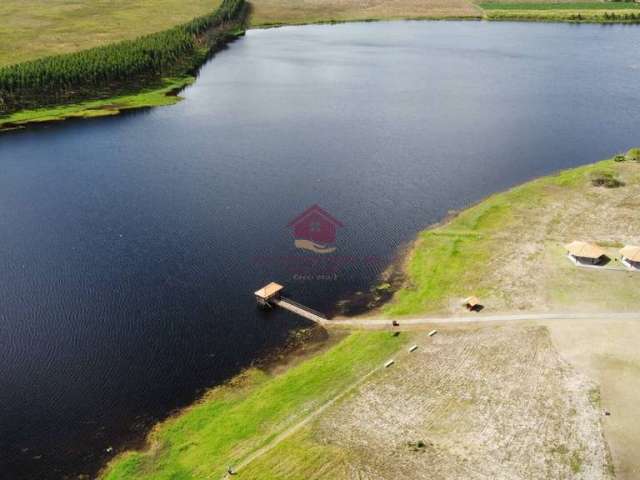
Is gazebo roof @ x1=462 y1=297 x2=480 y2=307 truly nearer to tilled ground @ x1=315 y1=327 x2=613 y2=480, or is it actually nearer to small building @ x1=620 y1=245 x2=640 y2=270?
tilled ground @ x1=315 y1=327 x2=613 y2=480

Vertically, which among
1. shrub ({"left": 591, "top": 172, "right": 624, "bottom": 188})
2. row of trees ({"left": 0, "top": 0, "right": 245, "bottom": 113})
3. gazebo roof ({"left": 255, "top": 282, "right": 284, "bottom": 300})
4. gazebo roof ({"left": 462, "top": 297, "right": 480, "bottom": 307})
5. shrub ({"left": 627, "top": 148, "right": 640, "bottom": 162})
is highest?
row of trees ({"left": 0, "top": 0, "right": 245, "bottom": 113})

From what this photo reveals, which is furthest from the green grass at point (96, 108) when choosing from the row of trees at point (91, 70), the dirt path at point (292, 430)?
the dirt path at point (292, 430)

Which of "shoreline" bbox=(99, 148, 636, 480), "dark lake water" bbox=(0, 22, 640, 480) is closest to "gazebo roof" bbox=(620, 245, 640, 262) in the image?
"shoreline" bbox=(99, 148, 636, 480)

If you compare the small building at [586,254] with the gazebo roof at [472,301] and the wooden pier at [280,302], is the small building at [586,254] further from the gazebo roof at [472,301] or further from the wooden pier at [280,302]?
the wooden pier at [280,302]

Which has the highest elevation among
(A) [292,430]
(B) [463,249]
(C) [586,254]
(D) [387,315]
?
(C) [586,254]

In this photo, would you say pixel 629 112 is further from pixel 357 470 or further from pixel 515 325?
pixel 357 470

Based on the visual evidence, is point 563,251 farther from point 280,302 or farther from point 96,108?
point 96,108
